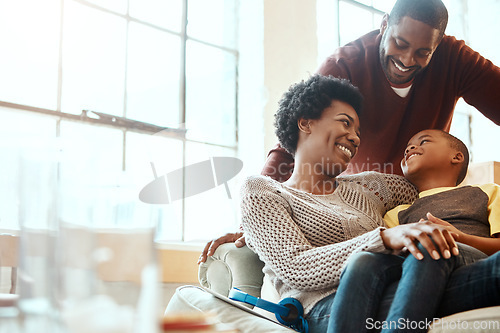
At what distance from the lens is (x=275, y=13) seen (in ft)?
12.0

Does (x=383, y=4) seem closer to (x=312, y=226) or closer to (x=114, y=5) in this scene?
(x=114, y=5)

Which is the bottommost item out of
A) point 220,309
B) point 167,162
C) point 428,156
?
point 220,309

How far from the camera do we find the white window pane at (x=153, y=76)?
10.9 feet

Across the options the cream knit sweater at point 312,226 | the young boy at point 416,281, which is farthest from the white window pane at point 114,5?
the young boy at point 416,281

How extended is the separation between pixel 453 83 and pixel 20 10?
226 cm

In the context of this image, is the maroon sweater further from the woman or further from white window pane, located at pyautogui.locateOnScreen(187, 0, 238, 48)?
white window pane, located at pyautogui.locateOnScreen(187, 0, 238, 48)

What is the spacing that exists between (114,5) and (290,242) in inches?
98.2

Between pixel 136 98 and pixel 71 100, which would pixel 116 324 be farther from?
pixel 136 98

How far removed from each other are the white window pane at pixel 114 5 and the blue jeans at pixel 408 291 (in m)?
2.68

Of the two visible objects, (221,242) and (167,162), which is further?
(167,162)

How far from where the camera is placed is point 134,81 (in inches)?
130

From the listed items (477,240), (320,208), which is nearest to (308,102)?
(320,208)

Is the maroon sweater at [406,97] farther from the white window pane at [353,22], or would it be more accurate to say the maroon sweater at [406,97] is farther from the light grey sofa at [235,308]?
the white window pane at [353,22]

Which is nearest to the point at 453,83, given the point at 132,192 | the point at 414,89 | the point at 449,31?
the point at 414,89
